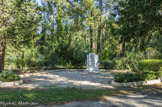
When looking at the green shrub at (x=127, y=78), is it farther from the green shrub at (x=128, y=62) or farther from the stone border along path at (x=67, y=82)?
the green shrub at (x=128, y=62)

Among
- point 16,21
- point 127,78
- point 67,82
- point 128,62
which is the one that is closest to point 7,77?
point 67,82

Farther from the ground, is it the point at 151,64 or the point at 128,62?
the point at 128,62

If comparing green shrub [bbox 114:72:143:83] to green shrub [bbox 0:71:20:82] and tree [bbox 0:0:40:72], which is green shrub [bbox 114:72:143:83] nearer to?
green shrub [bbox 0:71:20:82]

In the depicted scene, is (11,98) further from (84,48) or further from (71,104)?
(84,48)

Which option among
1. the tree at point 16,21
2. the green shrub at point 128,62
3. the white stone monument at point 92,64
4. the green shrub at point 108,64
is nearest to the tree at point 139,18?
the white stone monument at point 92,64

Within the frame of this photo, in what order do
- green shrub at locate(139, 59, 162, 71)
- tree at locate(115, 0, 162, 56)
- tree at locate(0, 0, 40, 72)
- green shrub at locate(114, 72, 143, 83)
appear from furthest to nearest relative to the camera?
green shrub at locate(139, 59, 162, 71) < tree at locate(0, 0, 40, 72) < tree at locate(115, 0, 162, 56) < green shrub at locate(114, 72, 143, 83)

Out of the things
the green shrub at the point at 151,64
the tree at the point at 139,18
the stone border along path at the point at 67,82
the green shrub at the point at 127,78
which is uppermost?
the tree at the point at 139,18

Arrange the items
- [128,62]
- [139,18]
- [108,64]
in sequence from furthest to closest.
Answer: [108,64] → [128,62] → [139,18]

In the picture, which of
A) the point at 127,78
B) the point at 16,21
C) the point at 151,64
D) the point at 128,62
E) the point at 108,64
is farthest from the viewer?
the point at 108,64

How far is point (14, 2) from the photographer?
10.6 meters

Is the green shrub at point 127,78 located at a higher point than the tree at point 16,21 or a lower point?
lower

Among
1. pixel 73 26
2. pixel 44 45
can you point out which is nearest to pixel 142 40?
pixel 44 45

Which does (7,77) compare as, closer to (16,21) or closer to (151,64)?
(16,21)

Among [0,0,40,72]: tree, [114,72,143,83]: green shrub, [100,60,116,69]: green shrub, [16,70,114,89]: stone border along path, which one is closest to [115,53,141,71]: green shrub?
[100,60,116,69]: green shrub
